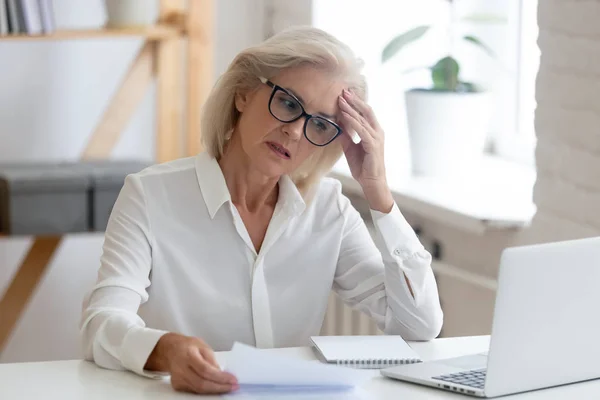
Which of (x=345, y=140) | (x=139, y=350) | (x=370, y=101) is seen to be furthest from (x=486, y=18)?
(x=139, y=350)

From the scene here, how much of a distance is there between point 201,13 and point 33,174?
2.53ft

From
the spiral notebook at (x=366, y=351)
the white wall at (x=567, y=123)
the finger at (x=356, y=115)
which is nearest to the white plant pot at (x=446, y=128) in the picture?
the white wall at (x=567, y=123)

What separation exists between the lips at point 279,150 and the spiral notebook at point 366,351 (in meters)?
0.37

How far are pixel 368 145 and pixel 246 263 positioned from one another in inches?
13.3

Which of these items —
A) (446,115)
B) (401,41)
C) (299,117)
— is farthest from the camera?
(401,41)

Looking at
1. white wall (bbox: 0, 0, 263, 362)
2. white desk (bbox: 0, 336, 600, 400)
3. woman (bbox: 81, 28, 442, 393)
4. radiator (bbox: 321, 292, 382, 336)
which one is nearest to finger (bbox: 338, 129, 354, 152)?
woman (bbox: 81, 28, 442, 393)

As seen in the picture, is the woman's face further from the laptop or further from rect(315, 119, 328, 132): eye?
the laptop

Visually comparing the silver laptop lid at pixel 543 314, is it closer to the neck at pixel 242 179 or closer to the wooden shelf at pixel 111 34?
the neck at pixel 242 179

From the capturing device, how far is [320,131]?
2.03m

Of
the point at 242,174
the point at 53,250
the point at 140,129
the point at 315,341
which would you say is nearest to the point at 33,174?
the point at 53,250

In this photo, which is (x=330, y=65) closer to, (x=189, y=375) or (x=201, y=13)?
(x=189, y=375)

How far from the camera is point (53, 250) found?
3.38m

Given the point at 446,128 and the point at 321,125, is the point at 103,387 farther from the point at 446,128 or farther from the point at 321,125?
the point at 446,128

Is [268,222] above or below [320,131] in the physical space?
below
